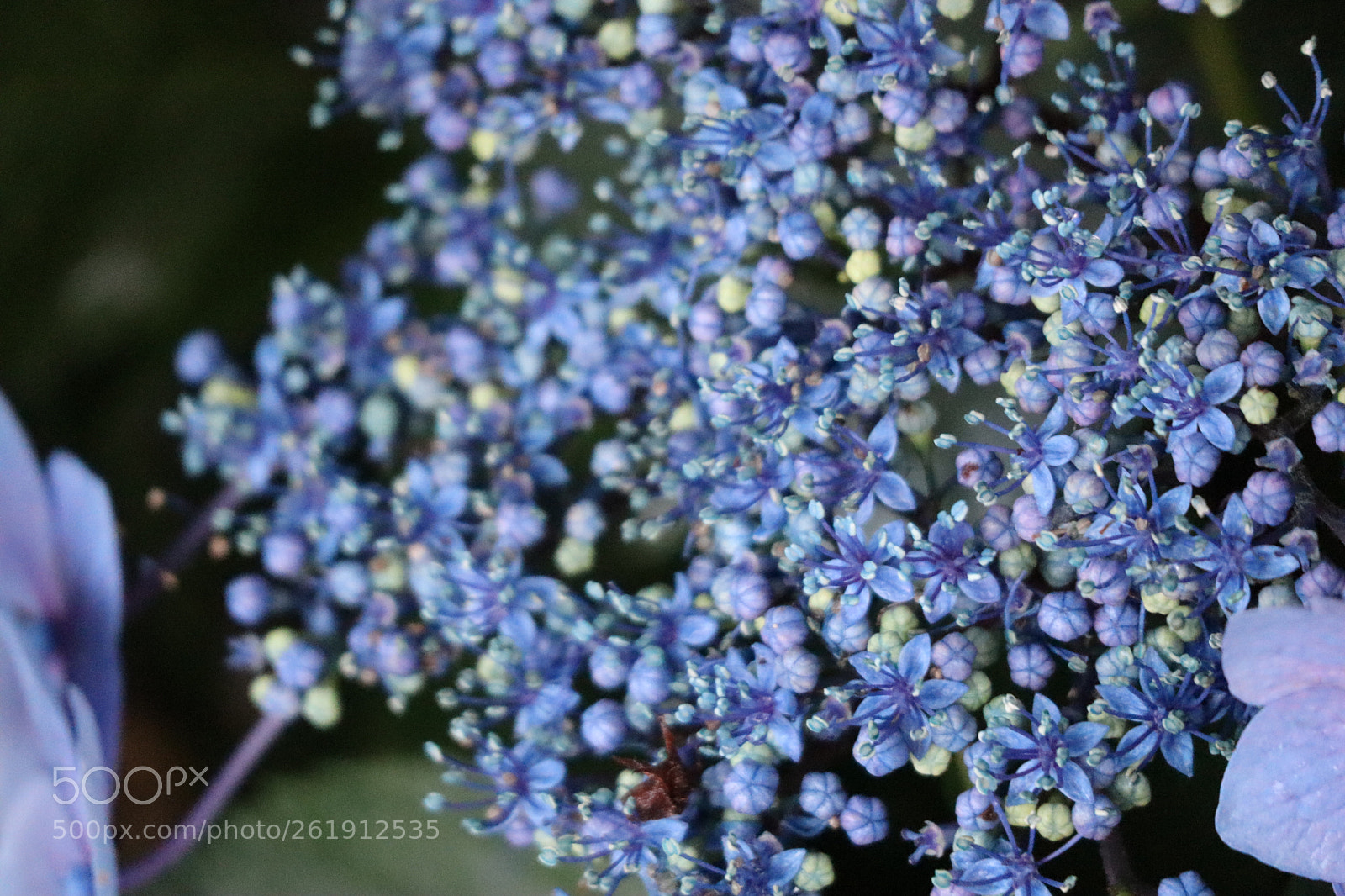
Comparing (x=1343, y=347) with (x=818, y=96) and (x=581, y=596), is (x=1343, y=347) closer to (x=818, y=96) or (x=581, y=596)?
(x=818, y=96)

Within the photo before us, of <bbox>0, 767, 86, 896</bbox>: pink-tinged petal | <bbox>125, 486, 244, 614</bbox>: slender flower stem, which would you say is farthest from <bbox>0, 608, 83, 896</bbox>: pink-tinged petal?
<bbox>125, 486, 244, 614</bbox>: slender flower stem

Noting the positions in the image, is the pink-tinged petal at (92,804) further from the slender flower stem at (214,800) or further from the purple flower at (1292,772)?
the purple flower at (1292,772)

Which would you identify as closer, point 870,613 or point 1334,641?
point 1334,641

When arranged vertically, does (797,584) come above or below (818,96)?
below

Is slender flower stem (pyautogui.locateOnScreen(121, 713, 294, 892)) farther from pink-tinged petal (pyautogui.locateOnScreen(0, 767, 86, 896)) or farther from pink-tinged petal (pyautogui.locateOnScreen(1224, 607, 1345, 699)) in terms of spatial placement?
pink-tinged petal (pyautogui.locateOnScreen(1224, 607, 1345, 699))

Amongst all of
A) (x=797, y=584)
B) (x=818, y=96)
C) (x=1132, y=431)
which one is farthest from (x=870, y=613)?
(x=818, y=96)

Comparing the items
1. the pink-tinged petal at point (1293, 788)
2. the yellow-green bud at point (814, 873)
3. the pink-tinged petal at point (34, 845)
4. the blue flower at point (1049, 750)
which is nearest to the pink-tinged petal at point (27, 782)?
the pink-tinged petal at point (34, 845)
